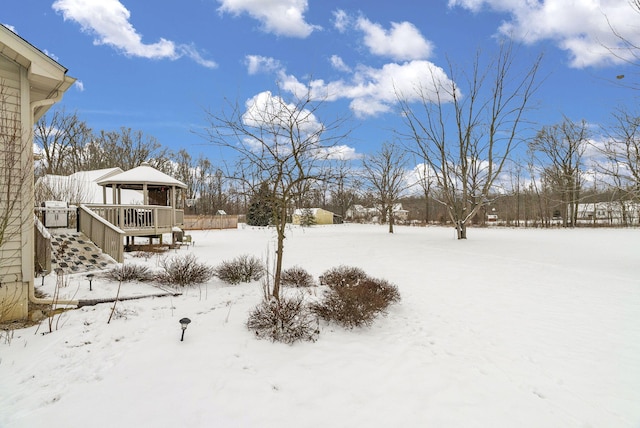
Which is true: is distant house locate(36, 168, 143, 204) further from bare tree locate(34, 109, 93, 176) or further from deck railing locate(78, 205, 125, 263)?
bare tree locate(34, 109, 93, 176)

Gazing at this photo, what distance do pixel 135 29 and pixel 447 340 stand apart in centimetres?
1233

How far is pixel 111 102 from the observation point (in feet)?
55.9

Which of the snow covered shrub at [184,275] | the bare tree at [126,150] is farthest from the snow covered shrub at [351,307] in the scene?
the bare tree at [126,150]

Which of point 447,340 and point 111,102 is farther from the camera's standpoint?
point 111,102

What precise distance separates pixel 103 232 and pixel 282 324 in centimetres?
844

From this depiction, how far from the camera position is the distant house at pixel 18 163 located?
478 centimetres

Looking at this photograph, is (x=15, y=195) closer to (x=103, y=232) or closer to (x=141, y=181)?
(x=103, y=232)

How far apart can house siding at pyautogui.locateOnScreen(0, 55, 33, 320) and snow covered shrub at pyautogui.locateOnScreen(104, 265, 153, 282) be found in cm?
200

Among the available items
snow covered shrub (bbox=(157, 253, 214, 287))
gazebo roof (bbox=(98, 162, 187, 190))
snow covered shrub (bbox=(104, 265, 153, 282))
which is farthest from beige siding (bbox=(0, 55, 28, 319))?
gazebo roof (bbox=(98, 162, 187, 190))

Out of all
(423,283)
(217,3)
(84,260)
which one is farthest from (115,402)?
(217,3)

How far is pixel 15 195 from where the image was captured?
4.85 metres

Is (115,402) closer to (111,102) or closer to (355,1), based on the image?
(355,1)

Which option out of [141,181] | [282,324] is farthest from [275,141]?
[141,181]

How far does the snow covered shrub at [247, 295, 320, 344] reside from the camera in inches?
165
